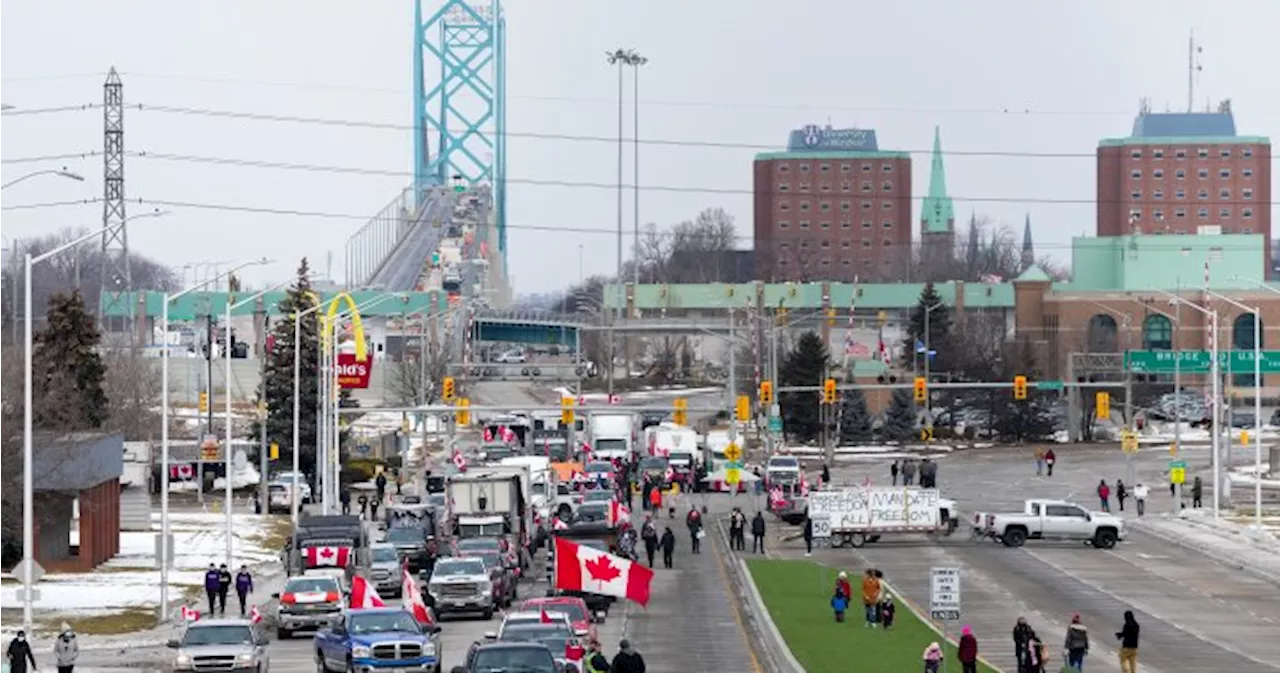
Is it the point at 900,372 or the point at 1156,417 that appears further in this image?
the point at 900,372

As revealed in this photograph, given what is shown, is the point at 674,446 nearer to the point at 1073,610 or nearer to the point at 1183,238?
the point at 1073,610

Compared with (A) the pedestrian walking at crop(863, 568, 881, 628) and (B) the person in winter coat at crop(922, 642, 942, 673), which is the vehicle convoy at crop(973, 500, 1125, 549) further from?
(B) the person in winter coat at crop(922, 642, 942, 673)

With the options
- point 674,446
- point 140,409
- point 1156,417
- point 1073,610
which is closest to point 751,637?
point 1073,610

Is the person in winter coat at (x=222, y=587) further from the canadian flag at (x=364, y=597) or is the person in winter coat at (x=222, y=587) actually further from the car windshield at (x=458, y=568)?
the canadian flag at (x=364, y=597)

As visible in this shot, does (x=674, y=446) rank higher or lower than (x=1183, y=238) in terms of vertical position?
lower

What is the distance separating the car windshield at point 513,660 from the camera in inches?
1421

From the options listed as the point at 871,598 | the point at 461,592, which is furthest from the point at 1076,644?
the point at 461,592

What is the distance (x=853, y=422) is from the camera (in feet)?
468

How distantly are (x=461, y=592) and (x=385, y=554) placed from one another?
280 inches

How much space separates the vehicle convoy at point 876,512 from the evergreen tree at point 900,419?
59.9m

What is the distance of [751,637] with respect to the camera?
5172 centimetres

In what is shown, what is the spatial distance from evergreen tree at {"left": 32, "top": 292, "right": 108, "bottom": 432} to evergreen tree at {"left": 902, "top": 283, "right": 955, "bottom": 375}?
244 feet

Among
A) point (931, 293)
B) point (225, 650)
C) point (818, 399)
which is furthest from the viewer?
point (931, 293)

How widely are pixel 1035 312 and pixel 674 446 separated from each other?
197ft
